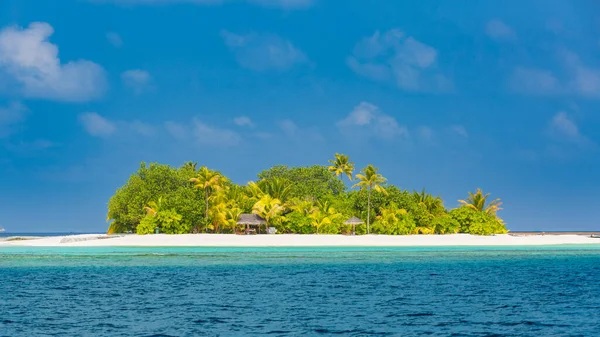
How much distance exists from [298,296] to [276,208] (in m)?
44.0

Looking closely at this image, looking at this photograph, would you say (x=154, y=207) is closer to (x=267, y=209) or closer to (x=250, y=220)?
(x=250, y=220)

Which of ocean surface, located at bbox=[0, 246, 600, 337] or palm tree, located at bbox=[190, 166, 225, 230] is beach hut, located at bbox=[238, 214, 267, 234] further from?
ocean surface, located at bbox=[0, 246, 600, 337]

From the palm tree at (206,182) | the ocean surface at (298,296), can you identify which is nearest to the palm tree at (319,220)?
the palm tree at (206,182)

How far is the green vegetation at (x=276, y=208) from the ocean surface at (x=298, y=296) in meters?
21.6

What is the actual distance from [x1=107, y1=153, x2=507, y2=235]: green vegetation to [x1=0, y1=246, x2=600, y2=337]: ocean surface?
21609mm

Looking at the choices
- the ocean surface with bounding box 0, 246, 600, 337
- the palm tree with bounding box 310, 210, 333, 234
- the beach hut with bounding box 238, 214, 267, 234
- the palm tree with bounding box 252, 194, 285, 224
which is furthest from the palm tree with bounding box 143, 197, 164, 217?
the ocean surface with bounding box 0, 246, 600, 337

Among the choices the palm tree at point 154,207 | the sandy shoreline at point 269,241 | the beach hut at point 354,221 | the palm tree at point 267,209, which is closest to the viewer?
the sandy shoreline at point 269,241

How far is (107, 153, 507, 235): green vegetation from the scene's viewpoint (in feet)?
225

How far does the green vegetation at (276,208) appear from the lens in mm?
68625

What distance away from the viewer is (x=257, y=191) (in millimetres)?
78625

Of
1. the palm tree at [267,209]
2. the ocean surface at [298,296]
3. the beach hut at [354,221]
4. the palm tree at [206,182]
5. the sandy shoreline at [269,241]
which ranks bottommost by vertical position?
the ocean surface at [298,296]

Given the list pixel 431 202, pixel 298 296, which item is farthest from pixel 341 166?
pixel 298 296

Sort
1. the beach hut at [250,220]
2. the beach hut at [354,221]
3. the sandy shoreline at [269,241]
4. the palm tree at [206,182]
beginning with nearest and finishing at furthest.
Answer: the sandy shoreline at [269,241] < the beach hut at [250,220] < the beach hut at [354,221] < the palm tree at [206,182]

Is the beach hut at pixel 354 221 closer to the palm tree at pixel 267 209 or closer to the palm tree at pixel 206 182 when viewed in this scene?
the palm tree at pixel 267 209
